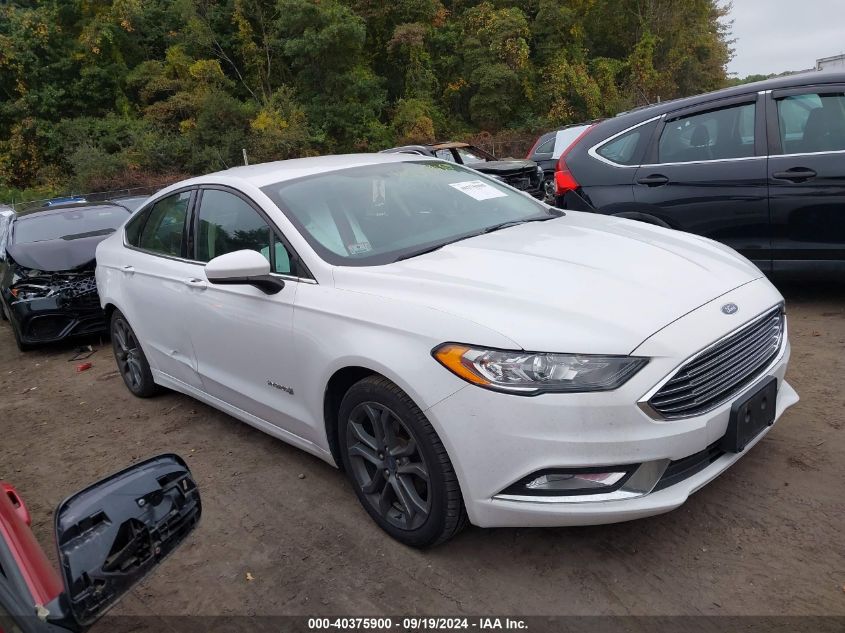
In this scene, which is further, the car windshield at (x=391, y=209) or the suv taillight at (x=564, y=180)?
the suv taillight at (x=564, y=180)

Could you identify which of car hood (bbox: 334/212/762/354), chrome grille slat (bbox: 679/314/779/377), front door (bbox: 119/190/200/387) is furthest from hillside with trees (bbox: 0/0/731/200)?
chrome grille slat (bbox: 679/314/779/377)

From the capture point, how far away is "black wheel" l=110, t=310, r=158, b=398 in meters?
4.73

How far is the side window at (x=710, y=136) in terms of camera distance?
4.86 meters

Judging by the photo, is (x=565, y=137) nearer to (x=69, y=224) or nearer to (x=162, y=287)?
(x=69, y=224)

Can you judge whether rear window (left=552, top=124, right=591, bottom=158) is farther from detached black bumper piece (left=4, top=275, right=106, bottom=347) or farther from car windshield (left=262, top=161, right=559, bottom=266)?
car windshield (left=262, top=161, right=559, bottom=266)

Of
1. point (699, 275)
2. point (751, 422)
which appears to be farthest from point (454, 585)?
point (699, 275)

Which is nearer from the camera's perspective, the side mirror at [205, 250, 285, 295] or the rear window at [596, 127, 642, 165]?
the side mirror at [205, 250, 285, 295]

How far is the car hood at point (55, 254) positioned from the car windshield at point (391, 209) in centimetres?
424

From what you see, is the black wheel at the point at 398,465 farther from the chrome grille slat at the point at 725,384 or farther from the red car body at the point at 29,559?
the red car body at the point at 29,559

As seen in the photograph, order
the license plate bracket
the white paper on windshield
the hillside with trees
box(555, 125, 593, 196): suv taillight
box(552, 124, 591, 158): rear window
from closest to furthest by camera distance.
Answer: the license plate bracket, the white paper on windshield, box(555, 125, 593, 196): suv taillight, box(552, 124, 591, 158): rear window, the hillside with trees

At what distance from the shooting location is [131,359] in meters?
4.89

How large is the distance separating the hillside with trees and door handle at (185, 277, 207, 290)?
2566cm

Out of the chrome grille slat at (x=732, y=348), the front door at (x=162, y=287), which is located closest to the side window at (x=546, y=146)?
the front door at (x=162, y=287)

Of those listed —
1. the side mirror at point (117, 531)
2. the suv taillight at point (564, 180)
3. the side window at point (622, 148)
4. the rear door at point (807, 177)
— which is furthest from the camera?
the suv taillight at point (564, 180)
